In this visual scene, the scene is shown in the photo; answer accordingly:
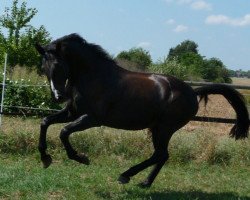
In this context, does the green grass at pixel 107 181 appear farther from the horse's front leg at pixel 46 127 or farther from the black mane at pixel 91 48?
the black mane at pixel 91 48

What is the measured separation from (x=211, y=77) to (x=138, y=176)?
108 feet

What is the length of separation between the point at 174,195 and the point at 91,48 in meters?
2.23

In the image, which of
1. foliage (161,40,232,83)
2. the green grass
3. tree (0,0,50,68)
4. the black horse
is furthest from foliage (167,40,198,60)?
the black horse

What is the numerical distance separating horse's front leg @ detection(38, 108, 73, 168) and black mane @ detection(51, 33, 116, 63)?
852 mm

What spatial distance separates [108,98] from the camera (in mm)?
6094

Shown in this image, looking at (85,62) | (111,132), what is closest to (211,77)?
(111,132)

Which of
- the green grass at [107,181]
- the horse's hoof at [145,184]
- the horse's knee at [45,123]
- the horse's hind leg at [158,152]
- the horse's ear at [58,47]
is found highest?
the horse's ear at [58,47]

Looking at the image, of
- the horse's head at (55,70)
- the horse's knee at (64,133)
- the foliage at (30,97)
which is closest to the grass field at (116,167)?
the horse's knee at (64,133)

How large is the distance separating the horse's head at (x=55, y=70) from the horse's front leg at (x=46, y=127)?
50 centimetres

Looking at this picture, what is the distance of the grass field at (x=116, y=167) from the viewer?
19.7ft

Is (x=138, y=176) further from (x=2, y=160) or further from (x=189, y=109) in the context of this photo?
(x=2, y=160)

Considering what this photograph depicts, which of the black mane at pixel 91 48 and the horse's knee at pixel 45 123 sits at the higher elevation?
the black mane at pixel 91 48

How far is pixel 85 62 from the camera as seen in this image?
6168mm

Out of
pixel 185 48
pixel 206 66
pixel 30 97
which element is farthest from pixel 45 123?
pixel 185 48
